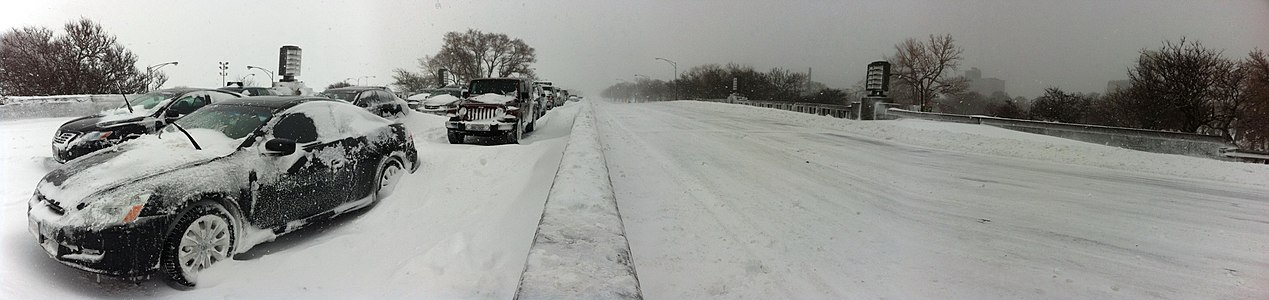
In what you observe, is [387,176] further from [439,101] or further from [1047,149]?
[439,101]

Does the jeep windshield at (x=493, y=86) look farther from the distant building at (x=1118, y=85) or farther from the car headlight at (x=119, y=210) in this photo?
the distant building at (x=1118, y=85)

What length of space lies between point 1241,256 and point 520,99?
1160 centimetres

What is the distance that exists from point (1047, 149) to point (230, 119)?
1404 cm

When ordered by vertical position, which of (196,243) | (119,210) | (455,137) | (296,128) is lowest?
(196,243)

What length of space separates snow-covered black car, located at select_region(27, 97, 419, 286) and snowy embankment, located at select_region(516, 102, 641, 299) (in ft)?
6.47

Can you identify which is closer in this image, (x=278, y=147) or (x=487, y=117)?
(x=278, y=147)

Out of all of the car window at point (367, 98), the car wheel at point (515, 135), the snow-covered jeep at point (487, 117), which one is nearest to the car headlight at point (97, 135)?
the snow-covered jeep at point (487, 117)

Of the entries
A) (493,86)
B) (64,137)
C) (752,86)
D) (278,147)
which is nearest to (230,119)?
(278,147)

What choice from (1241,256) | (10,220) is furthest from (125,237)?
(1241,256)

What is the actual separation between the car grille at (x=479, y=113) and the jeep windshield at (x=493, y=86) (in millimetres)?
1490

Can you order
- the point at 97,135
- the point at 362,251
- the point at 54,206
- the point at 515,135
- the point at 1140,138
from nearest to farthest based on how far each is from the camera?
the point at 54,206 → the point at 362,251 → the point at 97,135 → the point at 515,135 → the point at 1140,138

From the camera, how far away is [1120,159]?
10.6 meters

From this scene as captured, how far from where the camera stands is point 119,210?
3.05 metres

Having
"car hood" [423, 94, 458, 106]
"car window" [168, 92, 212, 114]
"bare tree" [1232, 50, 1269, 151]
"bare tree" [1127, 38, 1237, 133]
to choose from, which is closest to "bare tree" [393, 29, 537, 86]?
"car hood" [423, 94, 458, 106]
